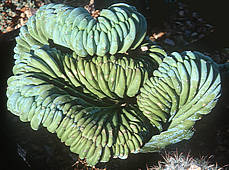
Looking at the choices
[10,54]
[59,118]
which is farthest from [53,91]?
[10,54]

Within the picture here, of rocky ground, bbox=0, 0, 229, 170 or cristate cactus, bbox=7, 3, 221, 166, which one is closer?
cristate cactus, bbox=7, 3, 221, 166

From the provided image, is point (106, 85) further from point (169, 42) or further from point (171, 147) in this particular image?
point (169, 42)

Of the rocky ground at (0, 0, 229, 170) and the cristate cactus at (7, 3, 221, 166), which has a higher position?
the cristate cactus at (7, 3, 221, 166)

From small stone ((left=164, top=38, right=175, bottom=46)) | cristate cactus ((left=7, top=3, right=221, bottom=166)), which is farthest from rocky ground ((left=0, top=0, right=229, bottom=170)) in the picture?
cristate cactus ((left=7, top=3, right=221, bottom=166))

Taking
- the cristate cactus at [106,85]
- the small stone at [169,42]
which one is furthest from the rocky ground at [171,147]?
the cristate cactus at [106,85]

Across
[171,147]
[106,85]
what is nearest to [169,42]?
[171,147]

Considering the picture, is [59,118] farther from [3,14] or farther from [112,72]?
[3,14]

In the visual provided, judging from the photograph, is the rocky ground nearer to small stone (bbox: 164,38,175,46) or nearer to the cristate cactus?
Answer: small stone (bbox: 164,38,175,46)
